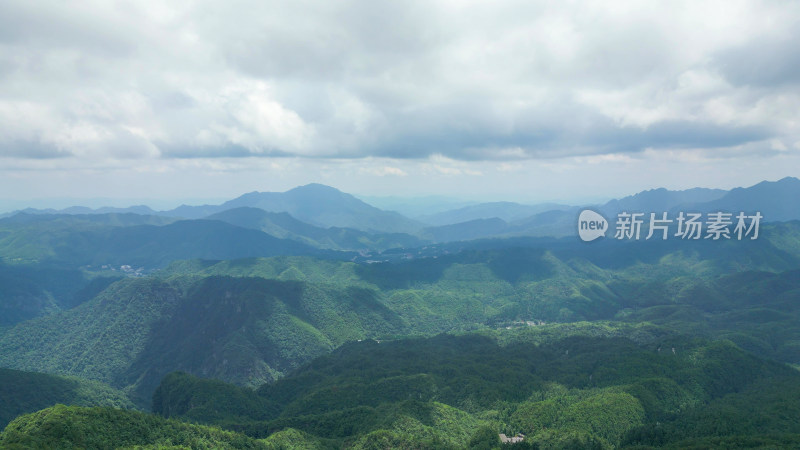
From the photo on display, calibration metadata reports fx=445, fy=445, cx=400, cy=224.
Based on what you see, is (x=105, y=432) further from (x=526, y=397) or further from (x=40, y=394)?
(x=526, y=397)

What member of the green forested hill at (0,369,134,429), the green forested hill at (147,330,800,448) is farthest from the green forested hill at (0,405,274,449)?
the green forested hill at (0,369,134,429)

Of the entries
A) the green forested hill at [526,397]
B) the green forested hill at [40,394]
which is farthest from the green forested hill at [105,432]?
the green forested hill at [40,394]

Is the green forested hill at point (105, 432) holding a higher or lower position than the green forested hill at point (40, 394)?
higher

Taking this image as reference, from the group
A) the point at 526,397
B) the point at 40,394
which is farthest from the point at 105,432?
the point at 526,397

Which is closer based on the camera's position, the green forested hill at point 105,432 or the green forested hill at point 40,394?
Result: the green forested hill at point 105,432

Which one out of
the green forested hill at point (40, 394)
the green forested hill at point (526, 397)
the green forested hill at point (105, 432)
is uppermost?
the green forested hill at point (105, 432)

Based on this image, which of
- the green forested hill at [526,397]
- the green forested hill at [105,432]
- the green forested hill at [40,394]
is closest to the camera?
the green forested hill at [105,432]

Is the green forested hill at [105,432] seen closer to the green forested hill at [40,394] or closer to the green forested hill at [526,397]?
the green forested hill at [526,397]

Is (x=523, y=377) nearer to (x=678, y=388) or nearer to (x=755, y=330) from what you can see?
(x=678, y=388)
